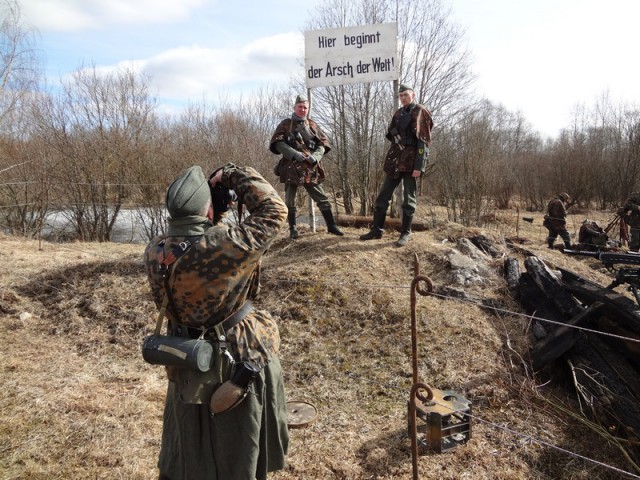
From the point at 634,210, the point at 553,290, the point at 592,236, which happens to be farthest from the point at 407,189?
the point at 634,210

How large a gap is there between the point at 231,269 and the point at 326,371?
2.48m

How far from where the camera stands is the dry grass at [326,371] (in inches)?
115

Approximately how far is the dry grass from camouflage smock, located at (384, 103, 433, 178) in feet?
3.64

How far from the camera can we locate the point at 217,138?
47.3ft

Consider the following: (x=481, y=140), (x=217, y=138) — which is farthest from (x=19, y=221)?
(x=481, y=140)

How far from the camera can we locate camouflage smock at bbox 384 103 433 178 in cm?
545

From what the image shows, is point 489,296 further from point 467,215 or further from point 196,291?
point 467,215

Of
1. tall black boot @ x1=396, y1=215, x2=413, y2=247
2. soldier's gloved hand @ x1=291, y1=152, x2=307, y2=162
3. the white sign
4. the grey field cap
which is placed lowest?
tall black boot @ x1=396, y1=215, x2=413, y2=247

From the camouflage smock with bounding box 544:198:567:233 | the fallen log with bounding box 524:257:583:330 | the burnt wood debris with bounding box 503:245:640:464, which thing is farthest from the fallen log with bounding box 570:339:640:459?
the camouflage smock with bounding box 544:198:567:233

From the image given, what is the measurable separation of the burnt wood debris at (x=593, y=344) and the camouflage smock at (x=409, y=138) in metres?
1.87

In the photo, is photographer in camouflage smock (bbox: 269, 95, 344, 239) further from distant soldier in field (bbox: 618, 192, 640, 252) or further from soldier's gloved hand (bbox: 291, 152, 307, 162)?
distant soldier in field (bbox: 618, 192, 640, 252)

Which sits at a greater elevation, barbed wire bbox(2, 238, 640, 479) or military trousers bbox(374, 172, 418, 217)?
military trousers bbox(374, 172, 418, 217)

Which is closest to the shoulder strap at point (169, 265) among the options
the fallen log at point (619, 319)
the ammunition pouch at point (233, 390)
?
the ammunition pouch at point (233, 390)

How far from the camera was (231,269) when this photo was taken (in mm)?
1821
